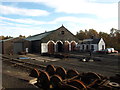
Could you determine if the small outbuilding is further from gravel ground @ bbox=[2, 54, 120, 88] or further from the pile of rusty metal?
the pile of rusty metal

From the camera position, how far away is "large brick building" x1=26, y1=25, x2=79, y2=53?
94.0 ft

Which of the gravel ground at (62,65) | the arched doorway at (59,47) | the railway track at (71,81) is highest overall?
the arched doorway at (59,47)

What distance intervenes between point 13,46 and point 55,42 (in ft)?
34.3

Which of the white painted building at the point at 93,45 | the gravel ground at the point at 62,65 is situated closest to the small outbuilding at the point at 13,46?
the gravel ground at the point at 62,65

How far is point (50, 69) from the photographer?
8289mm

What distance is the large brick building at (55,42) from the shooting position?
28.6 meters

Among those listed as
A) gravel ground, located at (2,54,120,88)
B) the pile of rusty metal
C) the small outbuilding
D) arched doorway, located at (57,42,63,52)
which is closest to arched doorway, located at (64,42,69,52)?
arched doorway, located at (57,42,63,52)

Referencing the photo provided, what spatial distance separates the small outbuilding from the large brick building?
284cm

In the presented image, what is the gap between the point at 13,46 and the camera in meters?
27.9

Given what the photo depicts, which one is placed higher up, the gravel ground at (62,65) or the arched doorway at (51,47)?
the arched doorway at (51,47)

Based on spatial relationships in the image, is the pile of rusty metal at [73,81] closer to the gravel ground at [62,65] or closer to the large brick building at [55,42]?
the gravel ground at [62,65]

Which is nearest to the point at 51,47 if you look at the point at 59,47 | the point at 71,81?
the point at 59,47

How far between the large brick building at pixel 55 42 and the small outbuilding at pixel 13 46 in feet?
9.33

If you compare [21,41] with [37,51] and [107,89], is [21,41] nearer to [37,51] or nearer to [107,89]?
[37,51]
